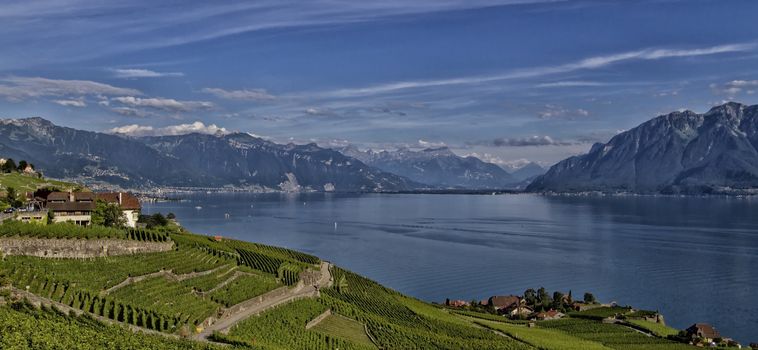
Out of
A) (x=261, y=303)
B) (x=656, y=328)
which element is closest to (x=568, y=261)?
(x=656, y=328)

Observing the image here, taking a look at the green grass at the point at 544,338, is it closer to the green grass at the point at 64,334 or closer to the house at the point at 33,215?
the green grass at the point at 64,334

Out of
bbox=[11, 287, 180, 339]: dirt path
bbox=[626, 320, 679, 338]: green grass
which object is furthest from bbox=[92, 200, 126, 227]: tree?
bbox=[626, 320, 679, 338]: green grass

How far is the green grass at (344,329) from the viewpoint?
166ft

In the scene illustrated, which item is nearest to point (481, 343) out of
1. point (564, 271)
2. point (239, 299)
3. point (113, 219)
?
point (239, 299)

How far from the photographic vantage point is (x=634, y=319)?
75938 mm

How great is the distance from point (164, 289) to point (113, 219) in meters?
29.2

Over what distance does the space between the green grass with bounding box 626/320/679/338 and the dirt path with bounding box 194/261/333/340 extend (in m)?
34.4

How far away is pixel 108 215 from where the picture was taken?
69.6m

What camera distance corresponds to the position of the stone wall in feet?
150

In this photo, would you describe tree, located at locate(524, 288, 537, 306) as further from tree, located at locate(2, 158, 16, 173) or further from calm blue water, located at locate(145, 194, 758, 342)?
tree, located at locate(2, 158, 16, 173)

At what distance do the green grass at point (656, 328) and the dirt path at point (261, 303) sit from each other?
34429mm

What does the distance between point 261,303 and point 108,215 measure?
26700 mm

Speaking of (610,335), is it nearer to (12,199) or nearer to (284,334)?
(284,334)

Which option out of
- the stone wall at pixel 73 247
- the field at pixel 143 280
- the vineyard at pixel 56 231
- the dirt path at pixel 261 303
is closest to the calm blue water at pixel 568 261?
the dirt path at pixel 261 303
